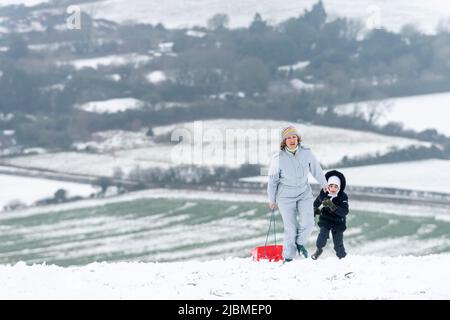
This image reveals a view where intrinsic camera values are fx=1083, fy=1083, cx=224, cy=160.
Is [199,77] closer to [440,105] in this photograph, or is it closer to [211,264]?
[440,105]

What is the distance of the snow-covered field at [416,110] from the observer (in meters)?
108

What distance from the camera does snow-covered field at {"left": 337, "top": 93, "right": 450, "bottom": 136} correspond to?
353 ft

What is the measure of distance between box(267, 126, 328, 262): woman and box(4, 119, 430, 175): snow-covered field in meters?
84.0

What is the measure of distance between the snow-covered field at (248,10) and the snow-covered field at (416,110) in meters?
28.1

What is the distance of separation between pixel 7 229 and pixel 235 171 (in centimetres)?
2488

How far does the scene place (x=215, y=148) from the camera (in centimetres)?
11294

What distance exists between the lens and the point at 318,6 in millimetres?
162750

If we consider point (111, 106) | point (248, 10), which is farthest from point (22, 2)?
point (111, 106)

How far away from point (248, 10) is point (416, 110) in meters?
58.2

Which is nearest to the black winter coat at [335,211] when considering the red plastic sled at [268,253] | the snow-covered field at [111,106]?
the red plastic sled at [268,253]

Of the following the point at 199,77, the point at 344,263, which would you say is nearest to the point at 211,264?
the point at 344,263

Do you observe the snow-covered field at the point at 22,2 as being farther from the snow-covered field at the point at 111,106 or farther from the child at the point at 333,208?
the child at the point at 333,208

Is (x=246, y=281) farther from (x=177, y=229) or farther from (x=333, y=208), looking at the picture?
(x=177, y=229)
